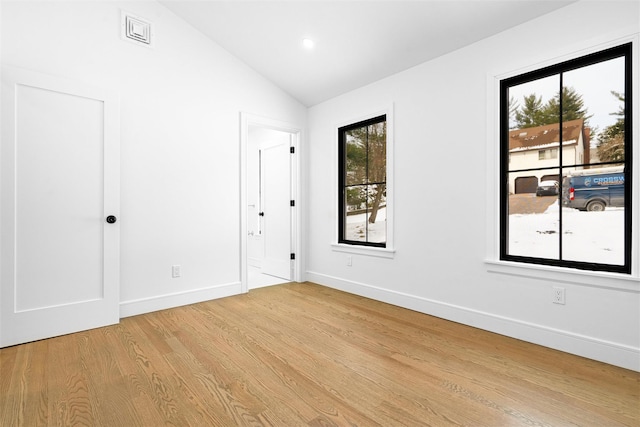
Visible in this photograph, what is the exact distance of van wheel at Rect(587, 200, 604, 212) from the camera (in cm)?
225

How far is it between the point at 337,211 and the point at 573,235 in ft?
8.05

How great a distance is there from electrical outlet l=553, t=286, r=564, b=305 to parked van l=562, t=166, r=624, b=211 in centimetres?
60

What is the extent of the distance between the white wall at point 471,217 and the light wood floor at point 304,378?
0.19m

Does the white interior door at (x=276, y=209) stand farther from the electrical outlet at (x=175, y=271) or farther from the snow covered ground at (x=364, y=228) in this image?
the electrical outlet at (x=175, y=271)

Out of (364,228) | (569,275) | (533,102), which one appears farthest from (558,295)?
(364,228)

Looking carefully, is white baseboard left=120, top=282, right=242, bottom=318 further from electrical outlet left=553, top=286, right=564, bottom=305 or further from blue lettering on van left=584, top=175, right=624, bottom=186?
blue lettering on van left=584, top=175, right=624, bottom=186

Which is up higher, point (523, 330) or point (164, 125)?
point (164, 125)

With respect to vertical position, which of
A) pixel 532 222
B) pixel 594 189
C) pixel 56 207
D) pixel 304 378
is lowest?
pixel 304 378

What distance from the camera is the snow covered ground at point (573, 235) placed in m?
2.19

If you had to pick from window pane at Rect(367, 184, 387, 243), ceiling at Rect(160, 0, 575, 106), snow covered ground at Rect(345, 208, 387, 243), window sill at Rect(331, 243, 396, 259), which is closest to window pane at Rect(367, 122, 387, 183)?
window pane at Rect(367, 184, 387, 243)

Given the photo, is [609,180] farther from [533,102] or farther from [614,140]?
[533,102]

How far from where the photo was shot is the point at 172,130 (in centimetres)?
339

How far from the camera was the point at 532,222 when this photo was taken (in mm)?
2576

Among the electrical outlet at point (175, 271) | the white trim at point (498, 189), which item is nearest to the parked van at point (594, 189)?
the white trim at point (498, 189)
